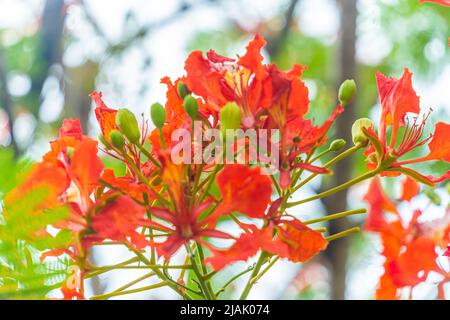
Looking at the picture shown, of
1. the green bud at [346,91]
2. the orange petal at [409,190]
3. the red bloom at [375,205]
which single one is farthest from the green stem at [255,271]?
the orange petal at [409,190]

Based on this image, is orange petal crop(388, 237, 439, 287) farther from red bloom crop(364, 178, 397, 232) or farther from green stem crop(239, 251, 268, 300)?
green stem crop(239, 251, 268, 300)

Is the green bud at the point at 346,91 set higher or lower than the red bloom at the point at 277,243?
higher

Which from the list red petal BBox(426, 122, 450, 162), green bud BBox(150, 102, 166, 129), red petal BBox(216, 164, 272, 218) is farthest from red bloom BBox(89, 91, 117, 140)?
red petal BBox(426, 122, 450, 162)

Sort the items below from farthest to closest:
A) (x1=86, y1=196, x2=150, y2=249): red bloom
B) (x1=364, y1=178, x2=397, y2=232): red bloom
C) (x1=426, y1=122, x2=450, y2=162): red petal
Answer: (x1=426, y1=122, x2=450, y2=162): red petal → (x1=364, y1=178, x2=397, y2=232): red bloom → (x1=86, y1=196, x2=150, y2=249): red bloom

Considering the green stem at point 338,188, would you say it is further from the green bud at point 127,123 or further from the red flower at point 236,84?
the green bud at point 127,123

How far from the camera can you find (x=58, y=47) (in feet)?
8.80

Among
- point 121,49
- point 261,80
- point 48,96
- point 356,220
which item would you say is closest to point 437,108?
point 356,220

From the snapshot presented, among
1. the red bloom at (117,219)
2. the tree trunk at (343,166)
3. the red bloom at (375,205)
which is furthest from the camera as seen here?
the tree trunk at (343,166)

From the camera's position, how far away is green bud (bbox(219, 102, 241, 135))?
0.91 meters

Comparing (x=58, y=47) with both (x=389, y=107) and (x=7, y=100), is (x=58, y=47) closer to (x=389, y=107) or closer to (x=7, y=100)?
(x=7, y=100)

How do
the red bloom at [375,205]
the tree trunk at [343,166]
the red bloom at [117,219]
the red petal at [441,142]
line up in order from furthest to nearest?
the tree trunk at [343,166]
the red petal at [441,142]
the red bloom at [375,205]
the red bloom at [117,219]

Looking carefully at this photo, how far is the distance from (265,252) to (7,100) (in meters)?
1.74

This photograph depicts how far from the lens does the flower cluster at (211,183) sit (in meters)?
0.89

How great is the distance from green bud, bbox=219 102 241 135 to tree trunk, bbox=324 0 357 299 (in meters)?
1.48
